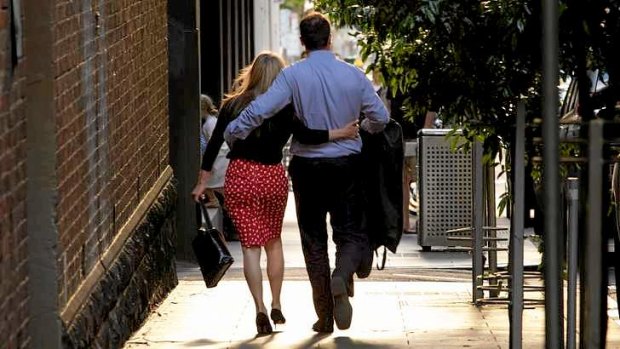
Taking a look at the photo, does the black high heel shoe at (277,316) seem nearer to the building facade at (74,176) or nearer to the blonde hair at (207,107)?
the building facade at (74,176)

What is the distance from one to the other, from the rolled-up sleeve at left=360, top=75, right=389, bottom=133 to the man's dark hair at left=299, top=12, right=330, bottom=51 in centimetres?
33

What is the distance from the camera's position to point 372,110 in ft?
32.1

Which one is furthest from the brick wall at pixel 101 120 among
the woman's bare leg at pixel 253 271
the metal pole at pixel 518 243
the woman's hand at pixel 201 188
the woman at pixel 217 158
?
the woman at pixel 217 158

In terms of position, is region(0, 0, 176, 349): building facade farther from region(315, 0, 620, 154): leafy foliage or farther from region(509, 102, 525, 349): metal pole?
region(509, 102, 525, 349): metal pole

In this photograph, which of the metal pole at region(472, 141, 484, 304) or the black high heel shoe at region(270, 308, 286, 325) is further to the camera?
the metal pole at region(472, 141, 484, 304)

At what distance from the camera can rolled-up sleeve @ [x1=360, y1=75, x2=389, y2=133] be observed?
385 inches

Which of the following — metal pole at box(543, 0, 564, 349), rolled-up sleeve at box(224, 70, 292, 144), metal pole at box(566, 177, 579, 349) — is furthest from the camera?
rolled-up sleeve at box(224, 70, 292, 144)

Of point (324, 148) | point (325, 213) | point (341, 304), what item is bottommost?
point (341, 304)

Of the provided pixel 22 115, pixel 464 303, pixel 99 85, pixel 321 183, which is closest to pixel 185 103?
pixel 464 303

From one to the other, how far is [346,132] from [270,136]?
0.51 m

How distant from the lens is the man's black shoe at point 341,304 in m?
9.49

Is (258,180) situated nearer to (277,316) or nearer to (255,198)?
(255,198)

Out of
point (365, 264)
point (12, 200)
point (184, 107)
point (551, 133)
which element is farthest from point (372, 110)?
point (184, 107)

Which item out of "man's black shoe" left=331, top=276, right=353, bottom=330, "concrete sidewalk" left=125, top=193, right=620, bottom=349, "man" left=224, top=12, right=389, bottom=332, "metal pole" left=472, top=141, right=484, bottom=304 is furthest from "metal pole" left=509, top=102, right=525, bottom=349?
"metal pole" left=472, top=141, right=484, bottom=304
